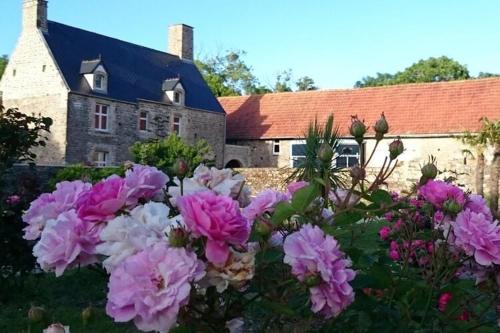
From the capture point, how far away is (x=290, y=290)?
1610 mm

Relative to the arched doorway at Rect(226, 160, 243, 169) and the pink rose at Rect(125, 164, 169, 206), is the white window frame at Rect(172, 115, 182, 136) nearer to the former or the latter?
the arched doorway at Rect(226, 160, 243, 169)

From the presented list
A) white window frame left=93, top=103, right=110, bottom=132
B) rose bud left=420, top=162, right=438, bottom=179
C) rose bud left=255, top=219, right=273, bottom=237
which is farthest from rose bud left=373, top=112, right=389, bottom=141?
white window frame left=93, top=103, right=110, bottom=132

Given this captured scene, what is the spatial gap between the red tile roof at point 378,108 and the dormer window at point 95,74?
8803 millimetres

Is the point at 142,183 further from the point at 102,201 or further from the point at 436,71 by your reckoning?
the point at 436,71

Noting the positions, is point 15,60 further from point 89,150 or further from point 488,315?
point 488,315

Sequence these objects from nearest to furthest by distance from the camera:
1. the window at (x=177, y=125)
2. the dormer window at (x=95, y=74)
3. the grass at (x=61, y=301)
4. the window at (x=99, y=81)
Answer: the grass at (x=61, y=301)
the dormer window at (x=95, y=74)
the window at (x=99, y=81)
the window at (x=177, y=125)

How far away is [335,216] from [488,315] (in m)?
1.11

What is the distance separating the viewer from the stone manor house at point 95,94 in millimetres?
26359

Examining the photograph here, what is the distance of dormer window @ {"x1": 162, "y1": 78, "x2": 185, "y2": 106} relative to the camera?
30.9 meters

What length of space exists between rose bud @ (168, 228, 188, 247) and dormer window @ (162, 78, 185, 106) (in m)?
29.9

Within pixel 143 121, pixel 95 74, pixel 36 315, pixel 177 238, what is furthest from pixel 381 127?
pixel 143 121

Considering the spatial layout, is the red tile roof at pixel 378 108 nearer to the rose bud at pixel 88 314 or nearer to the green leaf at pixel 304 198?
the green leaf at pixel 304 198

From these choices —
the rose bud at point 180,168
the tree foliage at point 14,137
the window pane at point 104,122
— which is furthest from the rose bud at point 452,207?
the window pane at point 104,122

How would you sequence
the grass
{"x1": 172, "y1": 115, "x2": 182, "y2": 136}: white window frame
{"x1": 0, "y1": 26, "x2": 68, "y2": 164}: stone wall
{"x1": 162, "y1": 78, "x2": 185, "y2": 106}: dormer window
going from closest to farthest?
the grass → {"x1": 0, "y1": 26, "x2": 68, "y2": 164}: stone wall → {"x1": 162, "y1": 78, "x2": 185, "y2": 106}: dormer window → {"x1": 172, "y1": 115, "x2": 182, "y2": 136}: white window frame
